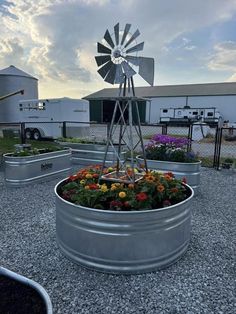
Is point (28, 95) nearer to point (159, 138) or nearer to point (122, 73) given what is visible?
point (159, 138)

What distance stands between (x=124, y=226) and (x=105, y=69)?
1.84 meters

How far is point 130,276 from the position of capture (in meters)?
2.24

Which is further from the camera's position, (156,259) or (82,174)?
(82,174)

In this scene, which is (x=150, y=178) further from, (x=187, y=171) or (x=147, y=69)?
(x=187, y=171)

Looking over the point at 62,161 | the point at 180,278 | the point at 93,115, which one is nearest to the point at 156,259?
the point at 180,278

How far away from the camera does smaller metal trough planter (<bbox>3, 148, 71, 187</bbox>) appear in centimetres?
482

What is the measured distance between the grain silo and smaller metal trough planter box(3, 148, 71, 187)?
42.8ft

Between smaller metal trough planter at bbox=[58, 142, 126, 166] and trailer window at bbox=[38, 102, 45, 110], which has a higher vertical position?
trailer window at bbox=[38, 102, 45, 110]

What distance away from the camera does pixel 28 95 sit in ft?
59.9

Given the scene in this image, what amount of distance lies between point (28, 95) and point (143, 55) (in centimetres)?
1713

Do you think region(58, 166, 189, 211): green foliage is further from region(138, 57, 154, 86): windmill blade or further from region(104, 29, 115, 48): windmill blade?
region(104, 29, 115, 48): windmill blade

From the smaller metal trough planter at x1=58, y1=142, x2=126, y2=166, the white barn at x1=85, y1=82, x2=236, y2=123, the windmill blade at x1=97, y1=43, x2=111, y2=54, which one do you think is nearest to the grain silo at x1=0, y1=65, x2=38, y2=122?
the white barn at x1=85, y1=82, x2=236, y2=123

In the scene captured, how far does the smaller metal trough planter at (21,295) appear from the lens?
156 centimetres

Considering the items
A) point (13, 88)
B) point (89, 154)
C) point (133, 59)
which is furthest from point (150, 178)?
point (13, 88)
